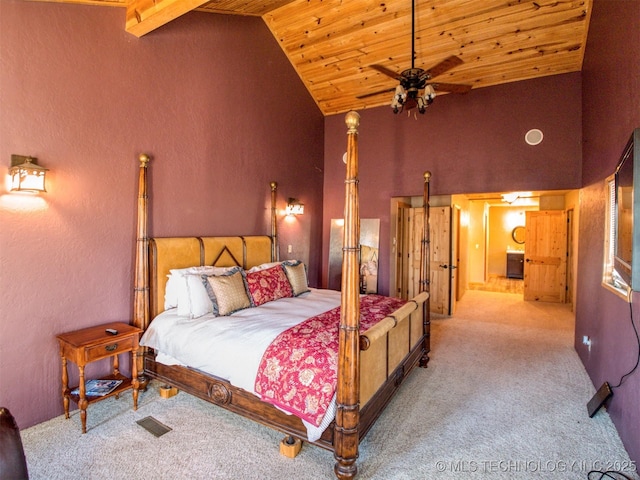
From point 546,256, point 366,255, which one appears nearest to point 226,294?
point 366,255

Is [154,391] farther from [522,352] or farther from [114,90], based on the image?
[522,352]

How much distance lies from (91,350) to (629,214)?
3720 mm

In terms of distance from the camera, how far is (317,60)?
5.14 metres

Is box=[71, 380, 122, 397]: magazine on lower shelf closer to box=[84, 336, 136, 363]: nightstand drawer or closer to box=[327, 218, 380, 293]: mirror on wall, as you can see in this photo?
box=[84, 336, 136, 363]: nightstand drawer

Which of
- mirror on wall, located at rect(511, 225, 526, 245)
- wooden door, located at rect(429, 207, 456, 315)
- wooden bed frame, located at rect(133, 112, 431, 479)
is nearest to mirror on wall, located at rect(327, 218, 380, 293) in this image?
wooden door, located at rect(429, 207, 456, 315)

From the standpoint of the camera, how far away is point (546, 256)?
7199 millimetres

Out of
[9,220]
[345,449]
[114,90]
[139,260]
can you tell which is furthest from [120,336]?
[114,90]

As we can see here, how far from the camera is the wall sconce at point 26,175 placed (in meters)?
2.36

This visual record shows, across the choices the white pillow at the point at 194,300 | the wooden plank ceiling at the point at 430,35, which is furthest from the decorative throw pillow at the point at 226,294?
the wooden plank ceiling at the point at 430,35

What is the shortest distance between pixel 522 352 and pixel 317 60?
198 inches

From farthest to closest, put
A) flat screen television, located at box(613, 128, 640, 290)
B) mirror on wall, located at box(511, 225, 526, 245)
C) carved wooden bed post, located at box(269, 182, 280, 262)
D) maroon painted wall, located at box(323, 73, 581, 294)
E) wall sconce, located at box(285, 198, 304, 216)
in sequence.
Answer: mirror on wall, located at box(511, 225, 526, 245)
wall sconce, located at box(285, 198, 304, 216)
carved wooden bed post, located at box(269, 182, 280, 262)
maroon painted wall, located at box(323, 73, 581, 294)
flat screen television, located at box(613, 128, 640, 290)

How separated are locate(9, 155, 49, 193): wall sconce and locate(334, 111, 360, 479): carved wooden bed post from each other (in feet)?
7.42

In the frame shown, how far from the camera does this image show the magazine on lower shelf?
2584 mm

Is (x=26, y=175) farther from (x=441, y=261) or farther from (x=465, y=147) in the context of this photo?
(x=441, y=261)
